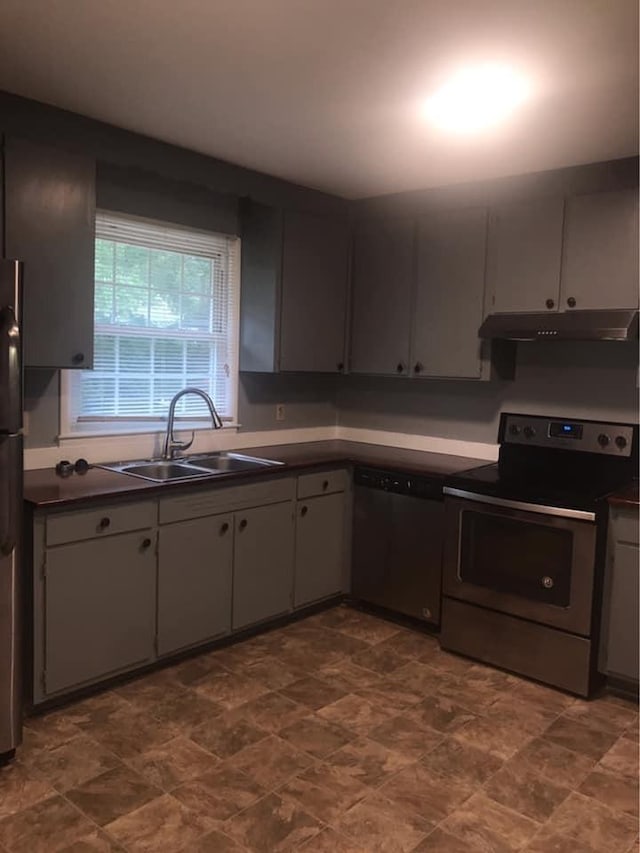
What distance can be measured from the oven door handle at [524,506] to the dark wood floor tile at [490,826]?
3.99 ft

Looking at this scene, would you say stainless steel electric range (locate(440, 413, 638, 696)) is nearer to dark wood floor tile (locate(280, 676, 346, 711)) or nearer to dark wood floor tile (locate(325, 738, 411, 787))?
dark wood floor tile (locate(280, 676, 346, 711))

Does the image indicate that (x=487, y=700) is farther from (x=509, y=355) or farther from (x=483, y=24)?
(x=483, y=24)

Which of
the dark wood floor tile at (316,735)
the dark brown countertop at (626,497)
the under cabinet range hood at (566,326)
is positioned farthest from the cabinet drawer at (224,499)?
the dark brown countertop at (626,497)

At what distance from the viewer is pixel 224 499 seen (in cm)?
336

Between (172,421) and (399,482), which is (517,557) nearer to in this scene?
(399,482)

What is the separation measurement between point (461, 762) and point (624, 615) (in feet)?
3.33

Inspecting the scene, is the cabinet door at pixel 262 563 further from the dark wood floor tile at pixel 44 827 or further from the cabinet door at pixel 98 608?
the dark wood floor tile at pixel 44 827

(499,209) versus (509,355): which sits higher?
(499,209)

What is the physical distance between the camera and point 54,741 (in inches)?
103

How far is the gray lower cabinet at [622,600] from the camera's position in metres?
3.03

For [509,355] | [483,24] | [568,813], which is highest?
[483,24]

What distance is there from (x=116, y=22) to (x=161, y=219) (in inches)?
57.5

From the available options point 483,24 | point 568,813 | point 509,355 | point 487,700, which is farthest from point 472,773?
point 483,24

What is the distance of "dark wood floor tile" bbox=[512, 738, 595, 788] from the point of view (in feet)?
8.27
